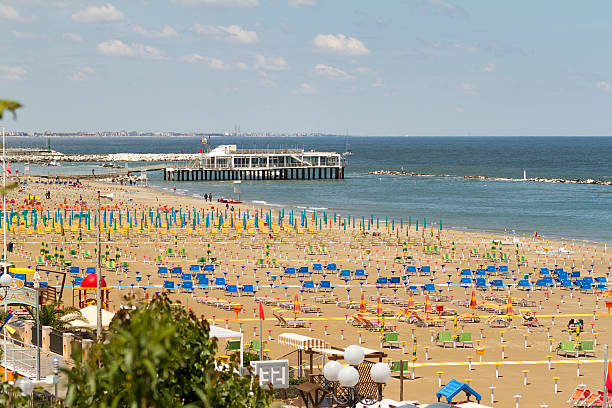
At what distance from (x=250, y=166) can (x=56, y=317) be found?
103066 millimetres

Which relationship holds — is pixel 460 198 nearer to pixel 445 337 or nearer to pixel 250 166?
pixel 250 166

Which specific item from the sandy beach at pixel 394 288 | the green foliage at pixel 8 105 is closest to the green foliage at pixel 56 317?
the sandy beach at pixel 394 288

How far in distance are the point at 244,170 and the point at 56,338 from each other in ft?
343

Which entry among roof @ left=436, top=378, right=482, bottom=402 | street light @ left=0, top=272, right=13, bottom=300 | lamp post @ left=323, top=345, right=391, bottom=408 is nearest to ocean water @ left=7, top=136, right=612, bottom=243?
roof @ left=436, top=378, right=482, bottom=402

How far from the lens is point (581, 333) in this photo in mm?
29891

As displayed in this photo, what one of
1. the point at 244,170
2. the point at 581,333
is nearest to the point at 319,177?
the point at 244,170

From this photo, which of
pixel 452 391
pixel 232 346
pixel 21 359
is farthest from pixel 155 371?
pixel 232 346

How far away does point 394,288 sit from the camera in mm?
38219

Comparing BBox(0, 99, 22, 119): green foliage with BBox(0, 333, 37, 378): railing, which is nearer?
BBox(0, 99, 22, 119): green foliage

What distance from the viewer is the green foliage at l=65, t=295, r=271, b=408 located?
7426 millimetres

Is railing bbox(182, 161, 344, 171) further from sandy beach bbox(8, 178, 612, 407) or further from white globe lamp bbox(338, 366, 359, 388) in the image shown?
white globe lamp bbox(338, 366, 359, 388)

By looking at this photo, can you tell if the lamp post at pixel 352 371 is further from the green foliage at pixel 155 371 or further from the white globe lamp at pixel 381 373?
the green foliage at pixel 155 371

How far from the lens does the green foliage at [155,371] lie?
7426 millimetres

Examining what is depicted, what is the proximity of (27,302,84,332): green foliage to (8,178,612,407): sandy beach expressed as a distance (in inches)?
112
